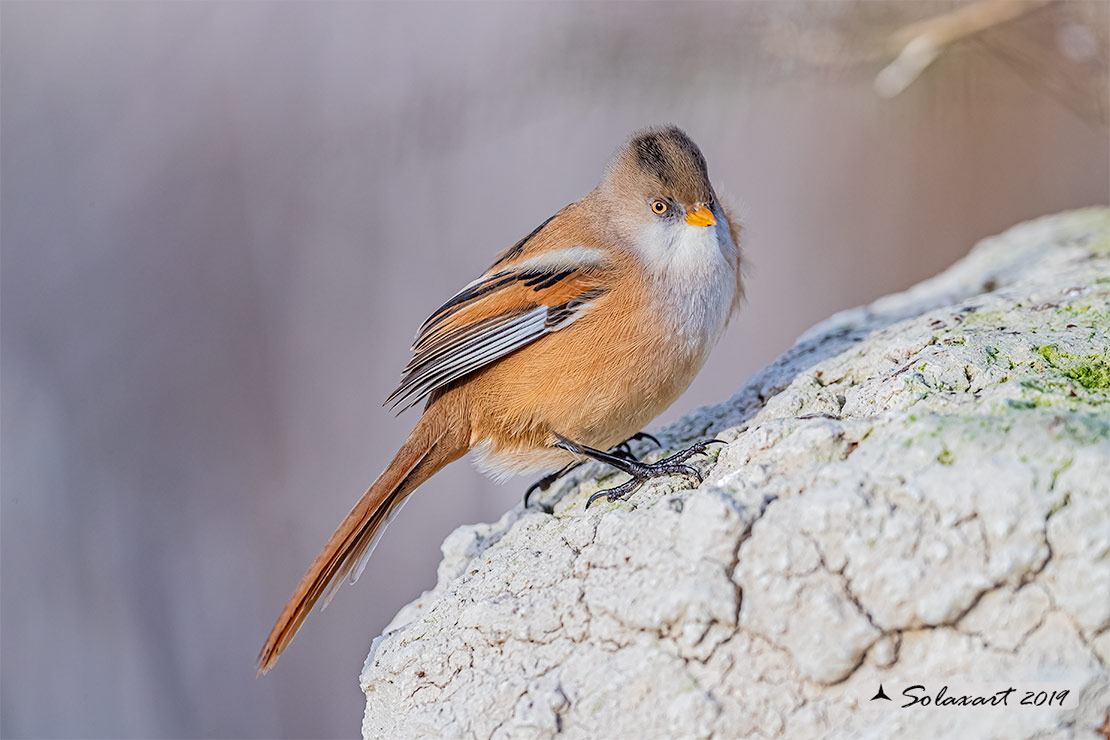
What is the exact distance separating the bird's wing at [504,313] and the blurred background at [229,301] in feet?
7.38

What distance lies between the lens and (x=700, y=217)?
3.26 metres

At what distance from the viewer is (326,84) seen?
6.13 meters

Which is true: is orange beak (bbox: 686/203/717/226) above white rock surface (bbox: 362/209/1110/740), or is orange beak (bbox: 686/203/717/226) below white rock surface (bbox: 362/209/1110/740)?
above

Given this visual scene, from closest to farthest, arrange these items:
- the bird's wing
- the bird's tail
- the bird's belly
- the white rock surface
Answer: the white rock surface
the bird's tail
the bird's belly
the bird's wing

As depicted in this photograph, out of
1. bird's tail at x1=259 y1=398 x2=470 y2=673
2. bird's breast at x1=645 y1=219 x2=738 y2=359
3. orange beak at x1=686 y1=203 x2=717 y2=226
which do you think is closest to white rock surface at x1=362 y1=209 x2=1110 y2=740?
bird's tail at x1=259 y1=398 x2=470 y2=673

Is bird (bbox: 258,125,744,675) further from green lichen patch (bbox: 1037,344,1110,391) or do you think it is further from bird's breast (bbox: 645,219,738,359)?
green lichen patch (bbox: 1037,344,1110,391)

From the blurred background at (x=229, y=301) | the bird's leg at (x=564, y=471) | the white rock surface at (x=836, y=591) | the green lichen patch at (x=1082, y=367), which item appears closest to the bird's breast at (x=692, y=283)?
the bird's leg at (x=564, y=471)

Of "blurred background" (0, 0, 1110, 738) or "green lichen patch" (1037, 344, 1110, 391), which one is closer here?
"green lichen patch" (1037, 344, 1110, 391)

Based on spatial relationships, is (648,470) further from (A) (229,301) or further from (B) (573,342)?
(A) (229,301)

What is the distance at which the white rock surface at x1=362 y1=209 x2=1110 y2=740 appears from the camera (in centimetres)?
173

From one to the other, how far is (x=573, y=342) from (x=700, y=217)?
611 millimetres

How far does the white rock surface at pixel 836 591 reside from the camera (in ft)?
5.69

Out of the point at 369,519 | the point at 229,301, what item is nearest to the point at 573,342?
the point at 369,519

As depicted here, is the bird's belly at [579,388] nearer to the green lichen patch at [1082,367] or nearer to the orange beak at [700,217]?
the orange beak at [700,217]
